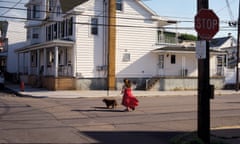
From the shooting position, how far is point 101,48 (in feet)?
119

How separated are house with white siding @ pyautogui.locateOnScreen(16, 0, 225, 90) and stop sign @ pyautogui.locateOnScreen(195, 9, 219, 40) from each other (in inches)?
973

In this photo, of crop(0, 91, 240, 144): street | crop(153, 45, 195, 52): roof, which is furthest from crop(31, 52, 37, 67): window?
crop(0, 91, 240, 144): street

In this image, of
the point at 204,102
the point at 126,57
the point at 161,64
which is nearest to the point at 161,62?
the point at 161,64

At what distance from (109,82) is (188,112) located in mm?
17956

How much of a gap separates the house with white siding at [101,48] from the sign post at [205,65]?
24.5 m

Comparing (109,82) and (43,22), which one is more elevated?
(43,22)

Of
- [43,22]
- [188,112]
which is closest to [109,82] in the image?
[43,22]

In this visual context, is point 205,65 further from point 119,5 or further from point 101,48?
point 119,5

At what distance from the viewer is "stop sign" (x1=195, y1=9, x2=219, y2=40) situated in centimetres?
949

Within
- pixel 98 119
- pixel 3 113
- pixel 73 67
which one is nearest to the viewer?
pixel 98 119

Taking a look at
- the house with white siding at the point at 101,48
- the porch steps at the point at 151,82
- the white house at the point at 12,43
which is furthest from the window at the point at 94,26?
the white house at the point at 12,43

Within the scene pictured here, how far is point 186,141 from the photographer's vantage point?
9508mm

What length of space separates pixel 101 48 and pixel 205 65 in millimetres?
26769

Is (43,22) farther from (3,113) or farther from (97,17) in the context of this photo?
(3,113)
